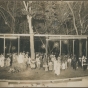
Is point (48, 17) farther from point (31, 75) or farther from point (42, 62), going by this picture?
point (31, 75)

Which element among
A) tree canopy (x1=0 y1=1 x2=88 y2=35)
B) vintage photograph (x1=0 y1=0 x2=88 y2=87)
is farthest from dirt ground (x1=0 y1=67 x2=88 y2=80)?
tree canopy (x1=0 y1=1 x2=88 y2=35)

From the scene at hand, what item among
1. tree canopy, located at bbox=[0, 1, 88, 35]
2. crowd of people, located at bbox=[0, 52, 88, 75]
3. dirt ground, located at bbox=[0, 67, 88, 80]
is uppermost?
tree canopy, located at bbox=[0, 1, 88, 35]

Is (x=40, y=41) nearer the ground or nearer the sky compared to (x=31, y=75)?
nearer the sky

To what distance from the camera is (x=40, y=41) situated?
271 cm

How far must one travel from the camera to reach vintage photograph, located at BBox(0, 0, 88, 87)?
2.69m

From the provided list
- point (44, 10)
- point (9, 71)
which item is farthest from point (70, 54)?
point (9, 71)

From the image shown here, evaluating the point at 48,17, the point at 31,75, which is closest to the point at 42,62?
the point at 31,75

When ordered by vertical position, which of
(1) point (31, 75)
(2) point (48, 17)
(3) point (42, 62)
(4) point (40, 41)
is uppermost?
(2) point (48, 17)

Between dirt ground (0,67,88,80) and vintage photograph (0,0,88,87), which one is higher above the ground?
vintage photograph (0,0,88,87)

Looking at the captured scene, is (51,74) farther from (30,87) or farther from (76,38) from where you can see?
(76,38)

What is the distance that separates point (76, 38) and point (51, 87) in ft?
2.63

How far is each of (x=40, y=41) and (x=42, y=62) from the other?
31 cm

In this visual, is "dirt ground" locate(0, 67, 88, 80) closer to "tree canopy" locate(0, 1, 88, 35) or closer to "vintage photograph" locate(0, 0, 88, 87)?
"vintage photograph" locate(0, 0, 88, 87)

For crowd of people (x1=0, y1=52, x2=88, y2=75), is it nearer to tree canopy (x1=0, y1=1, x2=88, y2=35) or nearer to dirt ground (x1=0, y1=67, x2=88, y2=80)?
dirt ground (x1=0, y1=67, x2=88, y2=80)
